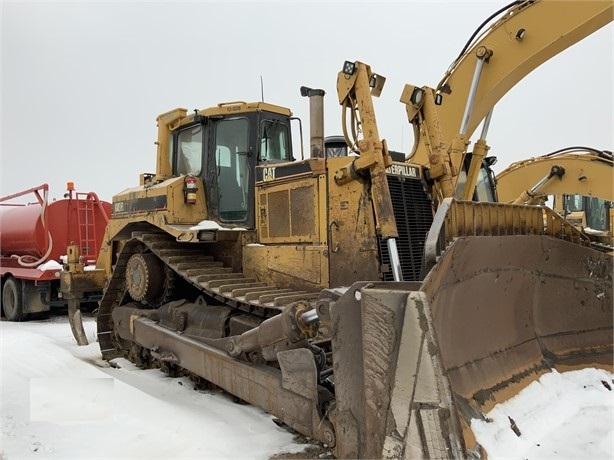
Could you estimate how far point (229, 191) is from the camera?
549cm

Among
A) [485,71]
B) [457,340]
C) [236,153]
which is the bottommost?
[457,340]

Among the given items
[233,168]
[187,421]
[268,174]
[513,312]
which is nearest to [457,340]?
[513,312]

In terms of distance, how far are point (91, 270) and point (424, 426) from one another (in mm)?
6078

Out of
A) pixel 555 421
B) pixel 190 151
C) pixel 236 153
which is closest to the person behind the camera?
pixel 555 421

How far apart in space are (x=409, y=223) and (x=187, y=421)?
253cm

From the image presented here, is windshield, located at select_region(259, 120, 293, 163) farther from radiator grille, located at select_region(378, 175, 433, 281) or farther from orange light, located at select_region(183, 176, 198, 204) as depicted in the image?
radiator grille, located at select_region(378, 175, 433, 281)

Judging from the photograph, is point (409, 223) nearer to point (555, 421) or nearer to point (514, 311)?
point (514, 311)

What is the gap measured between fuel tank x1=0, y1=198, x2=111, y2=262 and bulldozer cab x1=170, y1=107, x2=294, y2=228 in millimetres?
6178

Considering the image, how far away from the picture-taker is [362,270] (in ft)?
13.8

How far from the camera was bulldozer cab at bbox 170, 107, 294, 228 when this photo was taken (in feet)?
17.6

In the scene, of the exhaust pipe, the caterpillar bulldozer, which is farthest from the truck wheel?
the exhaust pipe

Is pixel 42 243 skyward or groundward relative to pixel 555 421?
skyward

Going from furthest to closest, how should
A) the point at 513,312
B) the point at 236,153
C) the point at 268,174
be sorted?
the point at 236,153 → the point at 268,174 → the point at 513,312

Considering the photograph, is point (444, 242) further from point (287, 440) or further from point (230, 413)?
point (230, 413)
